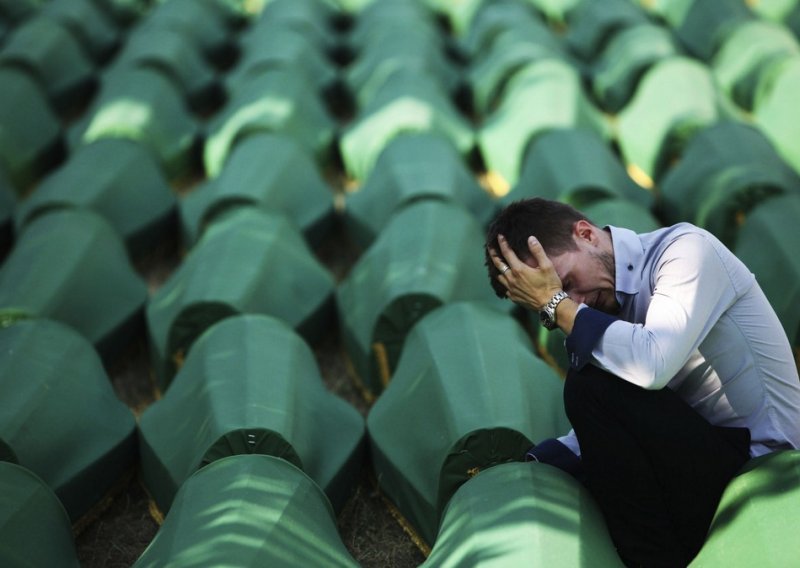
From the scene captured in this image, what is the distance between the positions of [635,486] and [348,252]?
1.86 meters

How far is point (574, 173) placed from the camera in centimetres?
317

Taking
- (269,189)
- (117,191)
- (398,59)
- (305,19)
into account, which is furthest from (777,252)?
(305,19)

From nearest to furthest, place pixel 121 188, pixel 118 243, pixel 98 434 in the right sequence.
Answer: pixel 98 434
pixel 118 243
pixel 121 188

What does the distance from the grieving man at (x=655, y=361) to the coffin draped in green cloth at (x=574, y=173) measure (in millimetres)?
1237

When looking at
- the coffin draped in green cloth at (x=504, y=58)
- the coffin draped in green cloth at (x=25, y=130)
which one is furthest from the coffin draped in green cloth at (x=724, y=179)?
the coffin draped in green cloth at (x=25, y=130)

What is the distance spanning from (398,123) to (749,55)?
128 centimetres

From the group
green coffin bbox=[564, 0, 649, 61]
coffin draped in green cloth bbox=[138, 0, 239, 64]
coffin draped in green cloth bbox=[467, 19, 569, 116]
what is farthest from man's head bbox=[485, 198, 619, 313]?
coffin draped in green cloth bbox=[138, 0, 239, 64]

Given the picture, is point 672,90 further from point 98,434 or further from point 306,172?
point 98,434

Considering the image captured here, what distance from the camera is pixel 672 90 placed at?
379 cm

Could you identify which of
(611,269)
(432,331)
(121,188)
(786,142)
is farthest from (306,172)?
(611,269)

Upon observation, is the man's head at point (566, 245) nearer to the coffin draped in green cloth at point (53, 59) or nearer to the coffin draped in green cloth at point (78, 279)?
the coffin draped in green cloth at point (78, 279)

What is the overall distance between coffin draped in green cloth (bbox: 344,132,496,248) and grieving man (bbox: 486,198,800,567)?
Answer: 136cm

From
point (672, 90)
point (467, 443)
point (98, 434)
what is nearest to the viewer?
point (467, 443)

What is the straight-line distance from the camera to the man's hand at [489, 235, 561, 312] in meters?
1.78
